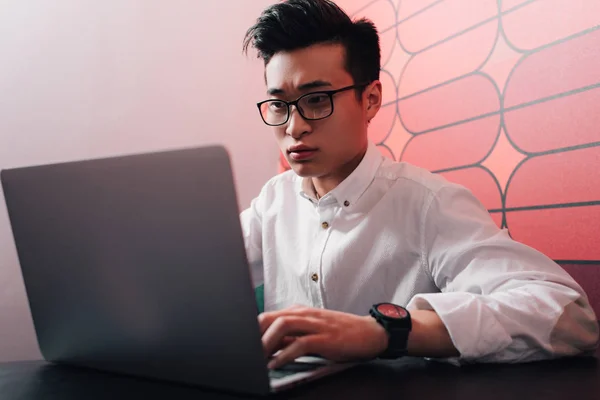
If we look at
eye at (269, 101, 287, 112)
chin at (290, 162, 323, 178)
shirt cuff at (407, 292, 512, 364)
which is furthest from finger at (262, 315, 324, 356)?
eye at (269, 101, 287, 112)

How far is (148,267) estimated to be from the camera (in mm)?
571

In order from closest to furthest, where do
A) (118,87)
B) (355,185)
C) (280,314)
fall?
(280,314) < (355,185) < (118,87)

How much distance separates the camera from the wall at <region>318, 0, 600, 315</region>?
1.12 m

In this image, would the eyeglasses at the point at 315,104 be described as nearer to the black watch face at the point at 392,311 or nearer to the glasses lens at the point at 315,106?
the glasses lens at the point at 315,106

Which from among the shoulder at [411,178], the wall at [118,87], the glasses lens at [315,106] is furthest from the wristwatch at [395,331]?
the wall at [118,87]

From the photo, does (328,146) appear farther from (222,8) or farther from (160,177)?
(222,8)

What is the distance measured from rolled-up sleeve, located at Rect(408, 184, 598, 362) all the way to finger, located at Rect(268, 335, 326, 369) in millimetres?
222

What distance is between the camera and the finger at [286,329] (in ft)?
2.07

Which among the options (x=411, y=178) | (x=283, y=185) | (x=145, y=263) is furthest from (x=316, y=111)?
(x=145, y=263)

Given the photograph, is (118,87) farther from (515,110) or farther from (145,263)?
(145,263)

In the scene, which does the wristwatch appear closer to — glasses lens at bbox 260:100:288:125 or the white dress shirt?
the white dress shirt

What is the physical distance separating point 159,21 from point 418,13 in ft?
3.77

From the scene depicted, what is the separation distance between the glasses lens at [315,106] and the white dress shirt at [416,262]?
0.17m

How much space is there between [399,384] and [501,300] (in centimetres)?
27
